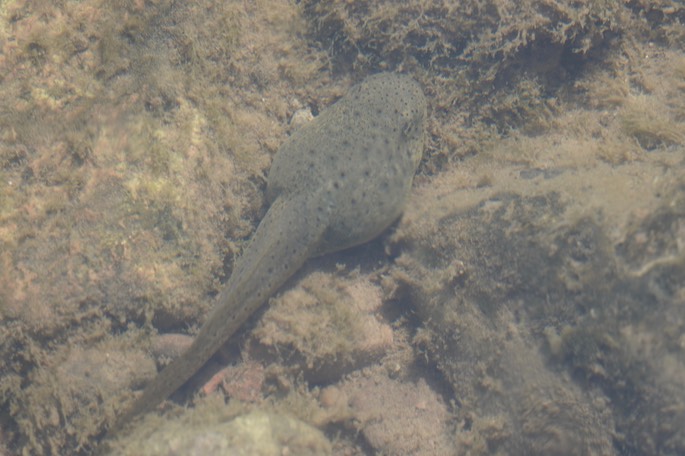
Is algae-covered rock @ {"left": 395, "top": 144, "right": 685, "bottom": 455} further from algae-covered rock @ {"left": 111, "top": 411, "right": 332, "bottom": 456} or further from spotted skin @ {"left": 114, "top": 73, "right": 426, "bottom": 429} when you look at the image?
algae-covered rock @ {"left": 111, "top": 411, "right": 332, "bottom": 456}

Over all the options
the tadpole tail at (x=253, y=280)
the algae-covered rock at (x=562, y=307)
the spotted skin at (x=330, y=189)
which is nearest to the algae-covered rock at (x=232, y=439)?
the tadpole tail at (x=253, y=280)

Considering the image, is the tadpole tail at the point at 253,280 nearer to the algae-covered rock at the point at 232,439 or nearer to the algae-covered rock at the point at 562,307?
the algae-covered rock at the point at 232,439

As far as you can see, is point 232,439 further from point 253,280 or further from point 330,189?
point 330,189

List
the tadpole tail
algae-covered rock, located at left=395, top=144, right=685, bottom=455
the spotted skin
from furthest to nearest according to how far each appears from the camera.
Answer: the spotted skin
the tadpole tail
algae-covered rock, located at left=395, top=144, right=685, bottom=455

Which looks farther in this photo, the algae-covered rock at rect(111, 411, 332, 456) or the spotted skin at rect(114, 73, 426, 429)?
the spotted skin at rect(114, 73, 426, 429)

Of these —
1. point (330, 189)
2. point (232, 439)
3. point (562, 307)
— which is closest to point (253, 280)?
point (330, 189)

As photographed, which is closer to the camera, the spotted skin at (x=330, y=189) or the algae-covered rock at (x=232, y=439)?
the algae-covered rock at (x=232, y=439)

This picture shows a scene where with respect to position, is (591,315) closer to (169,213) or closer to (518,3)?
(518,3)

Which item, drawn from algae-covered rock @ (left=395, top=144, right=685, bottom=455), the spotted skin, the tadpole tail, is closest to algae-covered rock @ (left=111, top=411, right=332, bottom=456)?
the tadpole tail

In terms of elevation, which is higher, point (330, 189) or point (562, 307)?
point (330, 189)

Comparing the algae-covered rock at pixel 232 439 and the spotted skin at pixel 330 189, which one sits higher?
the spotted skin at pixel 330 189

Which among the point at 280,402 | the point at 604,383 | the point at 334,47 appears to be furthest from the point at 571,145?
the point at 280,402
